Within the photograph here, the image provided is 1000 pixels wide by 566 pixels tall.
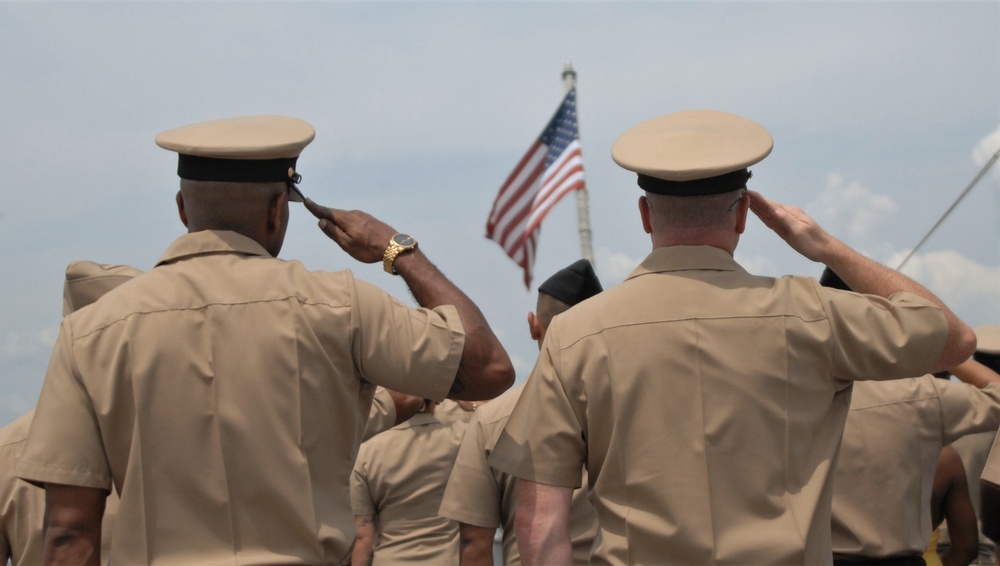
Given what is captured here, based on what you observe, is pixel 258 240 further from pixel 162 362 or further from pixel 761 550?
pixel 761 550

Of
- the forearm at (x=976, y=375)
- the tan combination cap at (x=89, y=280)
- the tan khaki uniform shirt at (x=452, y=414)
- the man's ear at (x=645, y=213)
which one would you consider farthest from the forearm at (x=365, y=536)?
the man's ear at (x=645, y=213)

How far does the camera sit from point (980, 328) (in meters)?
7.52

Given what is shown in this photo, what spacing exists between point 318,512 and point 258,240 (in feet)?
2.58

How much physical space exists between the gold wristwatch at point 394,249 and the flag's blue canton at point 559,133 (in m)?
11.9

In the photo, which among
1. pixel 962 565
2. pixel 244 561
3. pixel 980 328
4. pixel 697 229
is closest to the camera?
pixel 244 561

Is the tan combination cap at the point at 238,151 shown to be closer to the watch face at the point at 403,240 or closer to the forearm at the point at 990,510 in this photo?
the watch face at the point at 403,240

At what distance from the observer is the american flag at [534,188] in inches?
595

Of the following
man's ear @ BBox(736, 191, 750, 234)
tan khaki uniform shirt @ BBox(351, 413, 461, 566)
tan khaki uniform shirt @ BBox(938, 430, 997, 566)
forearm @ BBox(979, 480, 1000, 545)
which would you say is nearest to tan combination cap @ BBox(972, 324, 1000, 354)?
tan khaki uniform shirt @ BBox(938, 430, 997, 566)

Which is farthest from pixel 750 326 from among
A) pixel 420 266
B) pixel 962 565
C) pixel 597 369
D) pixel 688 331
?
pixel 962 565

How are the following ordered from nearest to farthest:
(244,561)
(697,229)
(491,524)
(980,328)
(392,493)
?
(244,561), (697,229), (491,524), (980,328), (392,493)

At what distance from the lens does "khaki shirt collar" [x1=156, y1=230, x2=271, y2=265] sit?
3.51 metres

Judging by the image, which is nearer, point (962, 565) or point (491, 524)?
point (491, 524)

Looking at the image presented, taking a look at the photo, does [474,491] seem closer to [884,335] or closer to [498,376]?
[498,376]

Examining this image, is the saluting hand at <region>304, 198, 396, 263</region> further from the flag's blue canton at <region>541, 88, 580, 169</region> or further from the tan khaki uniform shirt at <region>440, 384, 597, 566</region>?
the flag's blue canton at <region>541, 88, 580, 169</region>
